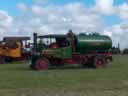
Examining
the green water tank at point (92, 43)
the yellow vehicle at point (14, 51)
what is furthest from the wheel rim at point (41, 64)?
the yellow vehicle at point (14, 51)

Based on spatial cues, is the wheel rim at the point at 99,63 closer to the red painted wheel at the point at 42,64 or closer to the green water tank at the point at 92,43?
the green water tank at the point at 92,43

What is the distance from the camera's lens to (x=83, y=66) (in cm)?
3259

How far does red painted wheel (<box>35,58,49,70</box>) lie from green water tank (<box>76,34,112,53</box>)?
2.39 m

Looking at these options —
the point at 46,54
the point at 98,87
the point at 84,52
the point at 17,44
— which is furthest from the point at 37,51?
the point at 98,87

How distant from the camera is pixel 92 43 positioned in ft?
103

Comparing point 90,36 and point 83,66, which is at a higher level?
point 90,36

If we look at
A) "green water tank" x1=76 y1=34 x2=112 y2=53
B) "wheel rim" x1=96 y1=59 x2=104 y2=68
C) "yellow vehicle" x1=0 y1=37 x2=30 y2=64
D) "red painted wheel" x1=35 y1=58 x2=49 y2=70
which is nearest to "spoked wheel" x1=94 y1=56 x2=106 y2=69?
"wheel rim" x1=96 y1=59 x2=104 y2=68

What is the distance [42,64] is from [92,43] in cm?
366

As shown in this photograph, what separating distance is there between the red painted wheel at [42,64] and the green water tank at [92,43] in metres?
2.39

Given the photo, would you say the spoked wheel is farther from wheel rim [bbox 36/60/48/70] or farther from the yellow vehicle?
the yellow vehicle

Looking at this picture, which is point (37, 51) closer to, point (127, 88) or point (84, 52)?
point (84, 52)

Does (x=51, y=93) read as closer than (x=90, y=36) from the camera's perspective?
Yes

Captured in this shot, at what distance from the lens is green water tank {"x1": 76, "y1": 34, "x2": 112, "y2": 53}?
102 feet

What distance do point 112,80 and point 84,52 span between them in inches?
445
